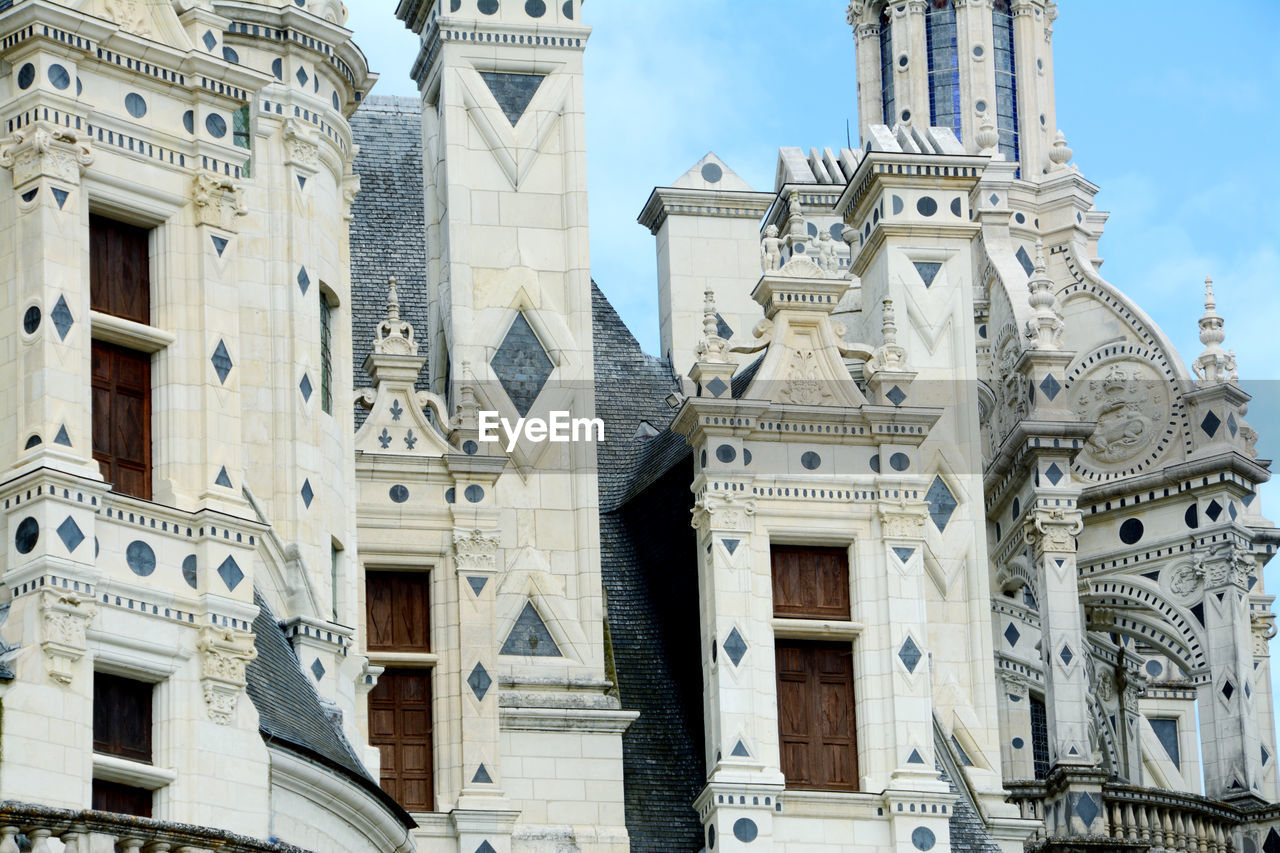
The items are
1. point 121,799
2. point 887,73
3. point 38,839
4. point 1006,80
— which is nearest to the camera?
point 38,839

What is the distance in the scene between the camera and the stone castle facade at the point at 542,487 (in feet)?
90.6

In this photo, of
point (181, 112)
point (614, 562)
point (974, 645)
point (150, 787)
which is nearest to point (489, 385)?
point (614, 562)

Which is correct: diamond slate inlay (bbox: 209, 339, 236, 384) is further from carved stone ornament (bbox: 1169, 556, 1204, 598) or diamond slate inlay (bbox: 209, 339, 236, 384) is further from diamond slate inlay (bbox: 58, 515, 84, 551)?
carved stone ornament (bbox: 1169, 556, 1204, 598)

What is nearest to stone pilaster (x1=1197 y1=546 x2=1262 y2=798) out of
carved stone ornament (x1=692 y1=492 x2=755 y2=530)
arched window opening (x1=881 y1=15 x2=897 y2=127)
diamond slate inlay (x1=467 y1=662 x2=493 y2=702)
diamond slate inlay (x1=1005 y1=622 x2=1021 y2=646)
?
diamond slate inlay (x1=1005 y1=622 x2=1021 y2=646)

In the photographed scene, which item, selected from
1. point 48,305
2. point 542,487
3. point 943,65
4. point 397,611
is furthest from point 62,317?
point 943,65

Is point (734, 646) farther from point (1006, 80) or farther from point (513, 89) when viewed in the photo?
point (1006, 80)

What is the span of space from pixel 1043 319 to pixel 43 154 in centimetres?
1585

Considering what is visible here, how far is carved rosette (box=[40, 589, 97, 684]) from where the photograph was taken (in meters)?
26.5

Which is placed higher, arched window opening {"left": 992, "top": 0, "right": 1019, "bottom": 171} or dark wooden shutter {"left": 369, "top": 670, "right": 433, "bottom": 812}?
arched window opening {"left": 992, "top": 0, "right": 1019, "bottom": 171}

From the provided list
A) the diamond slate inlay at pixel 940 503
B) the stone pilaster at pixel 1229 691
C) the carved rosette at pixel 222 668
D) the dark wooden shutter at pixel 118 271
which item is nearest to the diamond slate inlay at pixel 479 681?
the diamond slate inlay at pixel 940 503

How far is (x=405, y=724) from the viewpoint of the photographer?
3444cm

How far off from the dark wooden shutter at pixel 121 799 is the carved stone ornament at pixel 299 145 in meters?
8.13

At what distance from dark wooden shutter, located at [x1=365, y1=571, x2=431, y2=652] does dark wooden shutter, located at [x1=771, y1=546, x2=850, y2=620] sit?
353 centimetres

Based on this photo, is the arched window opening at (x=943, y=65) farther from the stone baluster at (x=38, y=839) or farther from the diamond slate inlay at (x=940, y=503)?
the stone baluster at (x=38, y=839)
